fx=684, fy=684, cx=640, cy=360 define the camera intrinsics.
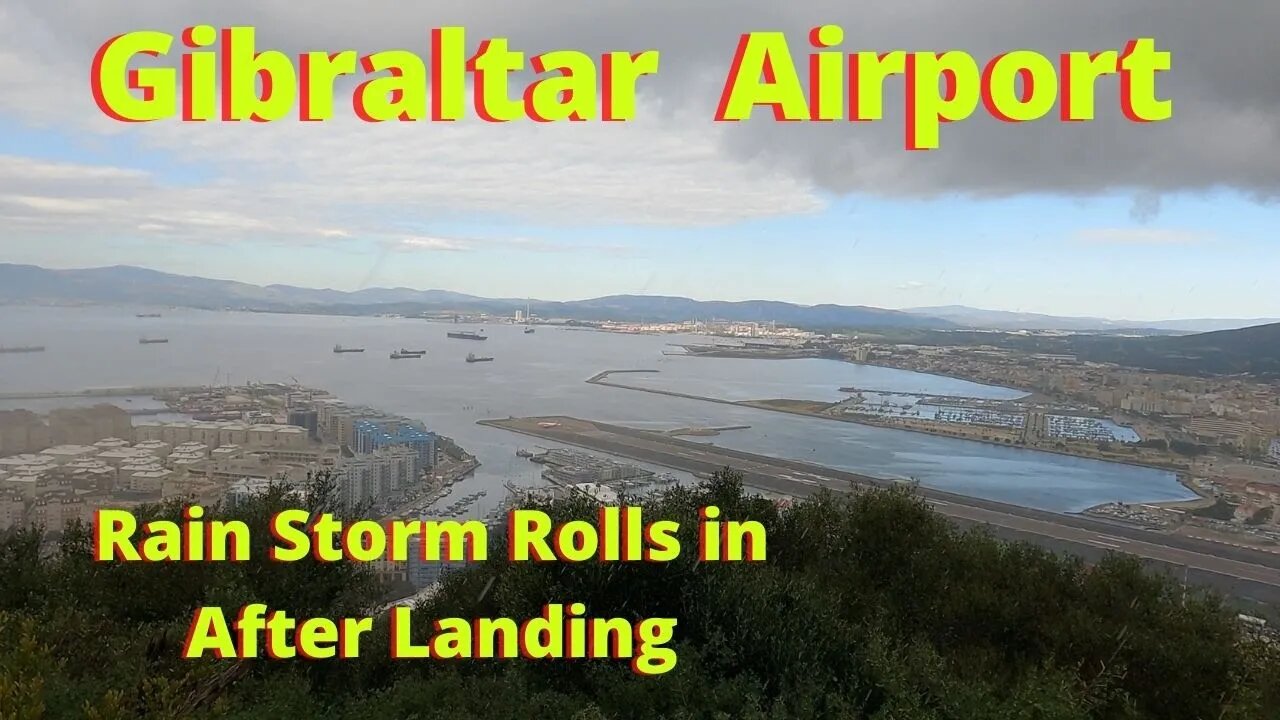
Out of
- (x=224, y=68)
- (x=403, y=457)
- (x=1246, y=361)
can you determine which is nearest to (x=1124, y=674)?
(x=224, y=68)

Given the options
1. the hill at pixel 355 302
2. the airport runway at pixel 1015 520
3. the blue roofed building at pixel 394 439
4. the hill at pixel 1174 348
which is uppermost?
the hill at pixel 355 302

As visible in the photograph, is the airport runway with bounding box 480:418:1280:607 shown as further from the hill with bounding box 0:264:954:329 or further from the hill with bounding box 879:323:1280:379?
the hill with bounding box 0:264:954:329

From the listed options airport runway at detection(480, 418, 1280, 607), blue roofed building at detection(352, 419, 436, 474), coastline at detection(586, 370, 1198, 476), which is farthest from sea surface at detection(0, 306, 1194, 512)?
blue roofed building at detection(352, 419, 436, 474)

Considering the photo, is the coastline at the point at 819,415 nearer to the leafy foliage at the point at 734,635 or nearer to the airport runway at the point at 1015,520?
the airport runway at the point at 1015,520

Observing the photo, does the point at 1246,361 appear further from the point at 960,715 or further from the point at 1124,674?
the point at 960,715

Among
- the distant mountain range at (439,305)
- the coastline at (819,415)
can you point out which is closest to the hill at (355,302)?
the distant mountain range at (439,305)
